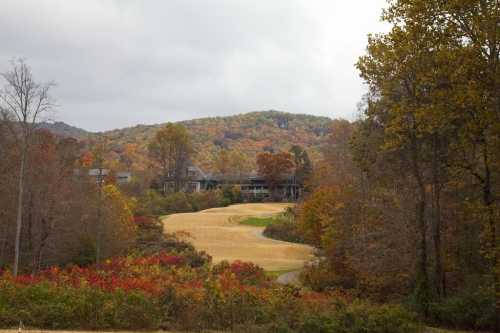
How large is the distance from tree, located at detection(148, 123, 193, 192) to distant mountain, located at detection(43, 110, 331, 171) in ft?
96.6

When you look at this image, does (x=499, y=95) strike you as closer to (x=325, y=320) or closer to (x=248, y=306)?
(x=325, y=320)

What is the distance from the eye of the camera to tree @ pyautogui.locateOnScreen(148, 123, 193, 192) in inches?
2908

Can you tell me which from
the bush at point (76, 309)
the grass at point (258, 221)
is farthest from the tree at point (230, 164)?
the bush at point (76, 309)

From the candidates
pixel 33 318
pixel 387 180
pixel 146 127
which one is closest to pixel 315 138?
pixel 146 127

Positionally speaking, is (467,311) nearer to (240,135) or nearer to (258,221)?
(258,221)

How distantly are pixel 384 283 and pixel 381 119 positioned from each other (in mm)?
5966

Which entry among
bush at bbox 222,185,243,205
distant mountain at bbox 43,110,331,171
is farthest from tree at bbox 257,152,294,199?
distant mountain at bbox 43,110,331,171

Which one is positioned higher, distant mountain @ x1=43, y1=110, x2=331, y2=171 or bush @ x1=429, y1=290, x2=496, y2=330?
distant mountain @ x1=43, y1=110, x2=331, y2=171

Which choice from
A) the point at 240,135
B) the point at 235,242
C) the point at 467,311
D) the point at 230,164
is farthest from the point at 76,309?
the point at 240,135

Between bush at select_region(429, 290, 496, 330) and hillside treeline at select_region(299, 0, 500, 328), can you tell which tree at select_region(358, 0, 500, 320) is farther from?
bush at select_region(429, 290, 496, 330)

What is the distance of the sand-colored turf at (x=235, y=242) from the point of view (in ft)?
116

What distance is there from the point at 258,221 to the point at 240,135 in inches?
3666

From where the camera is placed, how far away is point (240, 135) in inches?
5827

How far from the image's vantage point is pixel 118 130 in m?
156
